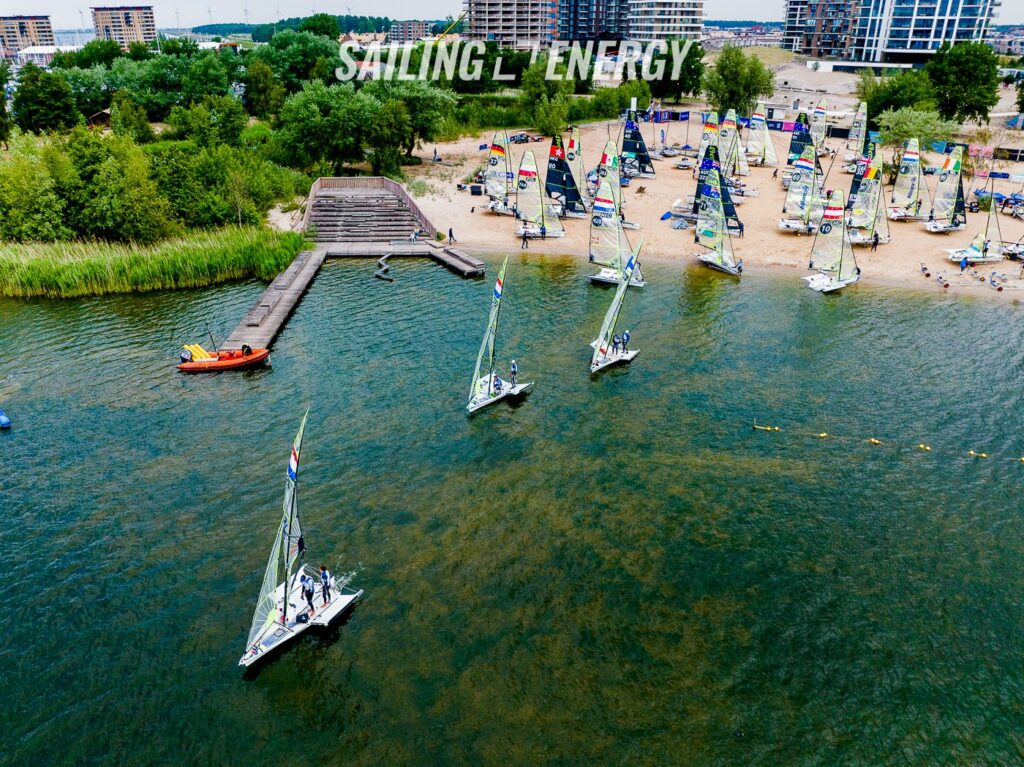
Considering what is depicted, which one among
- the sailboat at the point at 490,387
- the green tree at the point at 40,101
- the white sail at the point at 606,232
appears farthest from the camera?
the green tree at the point at 40,101

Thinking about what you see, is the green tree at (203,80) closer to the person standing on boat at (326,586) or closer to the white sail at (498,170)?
the white sail at (498,170)

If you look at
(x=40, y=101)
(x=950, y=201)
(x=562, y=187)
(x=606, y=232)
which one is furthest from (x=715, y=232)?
(x=40, y=101)

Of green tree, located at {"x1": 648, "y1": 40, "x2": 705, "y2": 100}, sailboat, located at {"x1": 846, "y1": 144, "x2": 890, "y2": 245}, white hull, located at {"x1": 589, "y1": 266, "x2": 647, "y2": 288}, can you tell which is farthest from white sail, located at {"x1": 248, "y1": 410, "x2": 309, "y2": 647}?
green tree, located at {"x1": 648, "y1": 40, "x2": 705, "y2": 100}

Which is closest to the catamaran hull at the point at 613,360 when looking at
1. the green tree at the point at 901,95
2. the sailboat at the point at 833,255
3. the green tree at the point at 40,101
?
the sailboat at the point at 833,255

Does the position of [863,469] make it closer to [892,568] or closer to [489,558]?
[892,568]

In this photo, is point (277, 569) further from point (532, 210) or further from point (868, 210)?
point (868, 210)

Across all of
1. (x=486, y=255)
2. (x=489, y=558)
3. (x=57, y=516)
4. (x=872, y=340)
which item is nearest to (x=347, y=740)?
(x=489, y=558)
